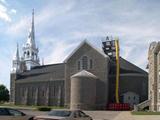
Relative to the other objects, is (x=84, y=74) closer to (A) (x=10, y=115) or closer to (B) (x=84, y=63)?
(B) (x=84, y=63)

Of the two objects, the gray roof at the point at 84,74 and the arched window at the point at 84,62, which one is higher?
the arched window at the point at 84,62

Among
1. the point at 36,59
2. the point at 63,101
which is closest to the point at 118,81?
the point at 63,101

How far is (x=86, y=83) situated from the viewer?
73.8 meters

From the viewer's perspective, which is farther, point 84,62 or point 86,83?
point 84,62

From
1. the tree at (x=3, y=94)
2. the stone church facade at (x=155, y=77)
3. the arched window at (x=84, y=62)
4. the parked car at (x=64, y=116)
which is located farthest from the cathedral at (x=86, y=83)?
the parked car at (x=64, y=116)

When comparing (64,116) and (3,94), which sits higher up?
(3,94)

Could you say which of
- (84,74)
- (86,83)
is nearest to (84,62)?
(84,74)

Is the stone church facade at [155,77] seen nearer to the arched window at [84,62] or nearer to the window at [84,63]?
the window at [84,63]

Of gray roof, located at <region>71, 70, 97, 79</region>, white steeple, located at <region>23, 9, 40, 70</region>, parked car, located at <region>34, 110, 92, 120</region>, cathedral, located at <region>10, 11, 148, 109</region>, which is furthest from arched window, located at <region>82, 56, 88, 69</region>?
parked car, located at <region>34, 110, 92, 120</region>

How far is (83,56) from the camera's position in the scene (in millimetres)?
81000

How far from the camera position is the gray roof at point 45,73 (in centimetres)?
9184

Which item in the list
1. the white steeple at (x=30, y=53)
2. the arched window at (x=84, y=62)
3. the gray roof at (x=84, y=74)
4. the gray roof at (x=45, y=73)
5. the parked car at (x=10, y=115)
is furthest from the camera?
the white steeple at (x=30, y=53)

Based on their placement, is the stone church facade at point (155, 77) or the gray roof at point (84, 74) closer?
the stone church facade at point (155, 77)

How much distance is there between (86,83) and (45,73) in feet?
88.3
